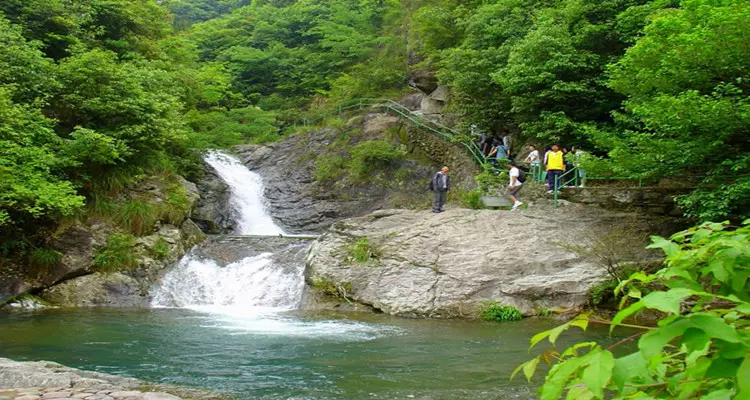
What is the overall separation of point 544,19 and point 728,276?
61.0 feet

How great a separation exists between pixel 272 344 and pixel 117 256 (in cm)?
818

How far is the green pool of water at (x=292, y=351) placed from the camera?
22.9 feet

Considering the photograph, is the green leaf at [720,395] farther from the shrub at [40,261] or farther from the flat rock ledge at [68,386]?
the shrub at [40,261]

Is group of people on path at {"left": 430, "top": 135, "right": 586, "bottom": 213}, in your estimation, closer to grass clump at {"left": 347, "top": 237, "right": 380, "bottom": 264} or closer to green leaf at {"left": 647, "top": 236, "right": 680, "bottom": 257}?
grass clump at {"left": 347, "top": 237, "right": 380, "bottom": 264}

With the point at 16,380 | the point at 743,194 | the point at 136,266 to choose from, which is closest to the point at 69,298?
the point at 136,266

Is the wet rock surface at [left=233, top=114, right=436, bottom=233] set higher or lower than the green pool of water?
higher

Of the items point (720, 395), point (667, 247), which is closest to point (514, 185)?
point (667, 247)

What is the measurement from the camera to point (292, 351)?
9.00 metres

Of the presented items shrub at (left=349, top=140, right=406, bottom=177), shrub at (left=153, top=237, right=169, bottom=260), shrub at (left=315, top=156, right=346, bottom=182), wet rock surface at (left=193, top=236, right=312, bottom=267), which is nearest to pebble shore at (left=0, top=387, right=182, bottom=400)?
wet rock surface at (left=193, top=236, right=312, bottom=267)

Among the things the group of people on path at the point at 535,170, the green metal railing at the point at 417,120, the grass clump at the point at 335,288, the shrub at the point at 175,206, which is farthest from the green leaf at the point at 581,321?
the shrub at the point at 175,206

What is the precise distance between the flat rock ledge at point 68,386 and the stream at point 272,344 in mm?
513

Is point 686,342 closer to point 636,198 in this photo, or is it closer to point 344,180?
point 636,198

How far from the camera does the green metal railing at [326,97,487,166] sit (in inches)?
868

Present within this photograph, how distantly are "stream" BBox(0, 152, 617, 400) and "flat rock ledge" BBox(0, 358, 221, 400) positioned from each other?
51 centimetres
